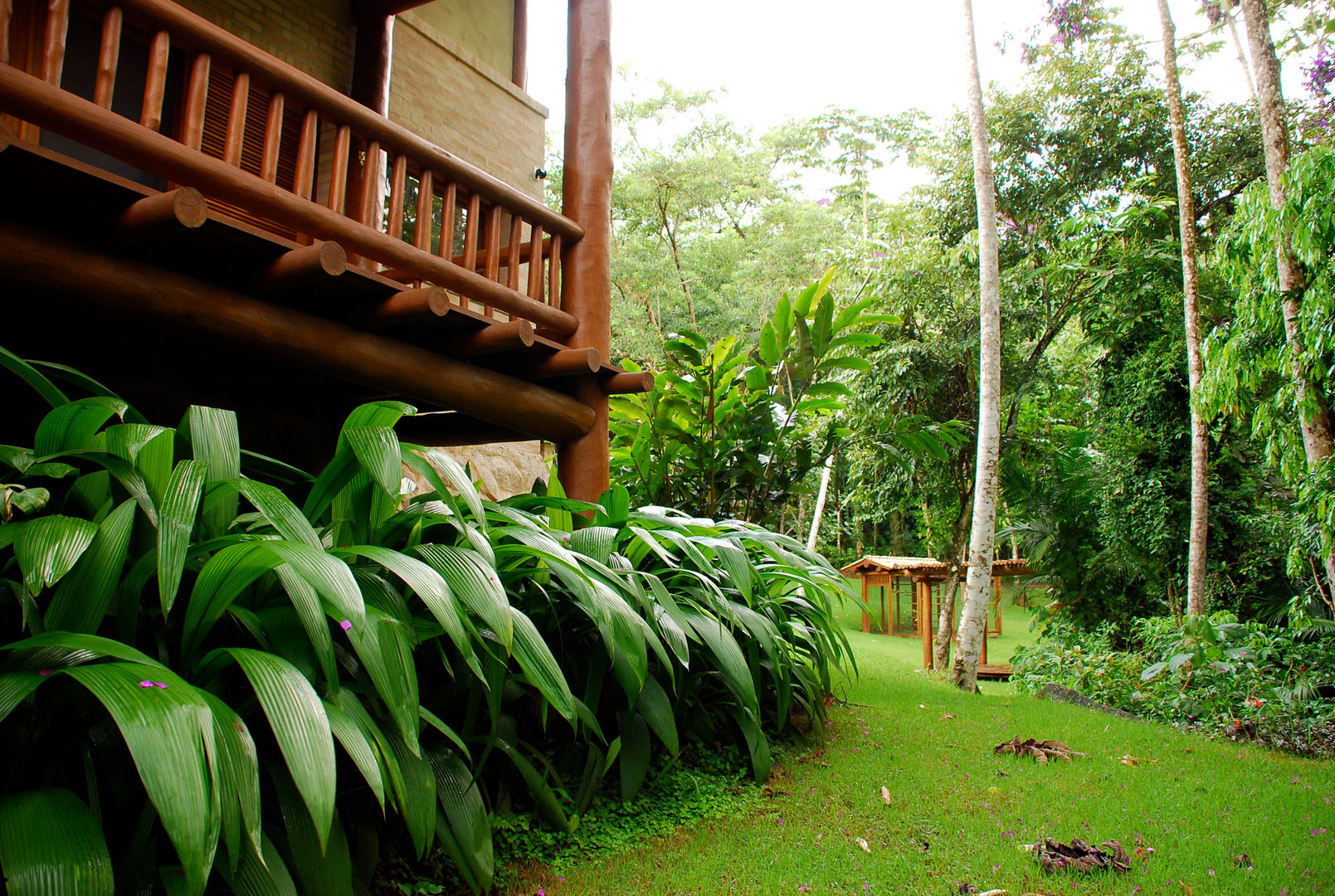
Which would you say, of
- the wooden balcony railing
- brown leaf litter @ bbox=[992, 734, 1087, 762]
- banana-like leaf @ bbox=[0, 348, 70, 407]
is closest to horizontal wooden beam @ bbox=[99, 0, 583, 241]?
the wooden balcony railing

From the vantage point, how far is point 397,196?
339 cm

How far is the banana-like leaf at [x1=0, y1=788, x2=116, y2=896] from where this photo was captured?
104 cm

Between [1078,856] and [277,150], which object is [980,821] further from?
[277,150]

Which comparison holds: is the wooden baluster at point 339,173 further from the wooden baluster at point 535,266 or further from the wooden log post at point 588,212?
the wooden log post at point 588,212

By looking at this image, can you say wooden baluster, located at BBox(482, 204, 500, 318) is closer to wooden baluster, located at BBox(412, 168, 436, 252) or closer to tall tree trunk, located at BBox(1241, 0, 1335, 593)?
wooden baluster, located at BBox(412, 168, 436, 252)

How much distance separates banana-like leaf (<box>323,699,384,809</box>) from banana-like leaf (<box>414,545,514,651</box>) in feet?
1.04

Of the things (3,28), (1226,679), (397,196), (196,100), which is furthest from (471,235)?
(1226,679)

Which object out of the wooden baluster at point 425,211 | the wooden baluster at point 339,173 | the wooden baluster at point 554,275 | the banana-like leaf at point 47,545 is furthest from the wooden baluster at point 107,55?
the wooden baluster at point 554,275

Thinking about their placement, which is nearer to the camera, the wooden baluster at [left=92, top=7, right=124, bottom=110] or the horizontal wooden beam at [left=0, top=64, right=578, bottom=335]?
the horizontal wooden beam at [left=0, top=64, right=578, bottom=335]

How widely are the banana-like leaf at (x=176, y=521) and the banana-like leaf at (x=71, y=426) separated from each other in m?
0.27

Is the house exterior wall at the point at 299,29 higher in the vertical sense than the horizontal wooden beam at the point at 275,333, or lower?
higher

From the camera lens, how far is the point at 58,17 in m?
2.49

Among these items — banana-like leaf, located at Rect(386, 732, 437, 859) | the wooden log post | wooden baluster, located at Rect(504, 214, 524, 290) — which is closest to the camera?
banana-like leaf, located at Rect(386, 732, 437, 859)

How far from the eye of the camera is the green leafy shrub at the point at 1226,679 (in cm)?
500
